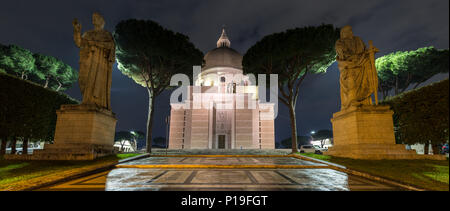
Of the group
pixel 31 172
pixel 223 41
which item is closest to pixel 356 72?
pixel 31 172

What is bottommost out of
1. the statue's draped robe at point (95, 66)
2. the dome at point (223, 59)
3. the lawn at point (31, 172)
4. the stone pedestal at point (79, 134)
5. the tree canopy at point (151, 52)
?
the lawn at point (31, 172)

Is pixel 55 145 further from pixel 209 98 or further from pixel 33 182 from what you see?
pixel 209 98

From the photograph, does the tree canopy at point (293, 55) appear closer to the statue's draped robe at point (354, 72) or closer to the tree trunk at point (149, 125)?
the statue's draped robe at point (354, 72)

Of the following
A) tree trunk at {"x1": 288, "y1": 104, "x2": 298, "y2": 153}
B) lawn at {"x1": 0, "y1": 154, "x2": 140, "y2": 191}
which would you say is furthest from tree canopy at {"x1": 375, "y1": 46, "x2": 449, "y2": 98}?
lawn at {"x1": 0, "y1": 154, "x2": 140, "y2": 191}

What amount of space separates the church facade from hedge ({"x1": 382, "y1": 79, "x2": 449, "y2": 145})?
73.3ft

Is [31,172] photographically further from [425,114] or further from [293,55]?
[293,55]

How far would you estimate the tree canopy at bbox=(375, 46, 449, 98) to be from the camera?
21453 mm

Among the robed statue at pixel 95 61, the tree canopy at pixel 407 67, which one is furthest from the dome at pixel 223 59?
the robed statue at pixel 95 61

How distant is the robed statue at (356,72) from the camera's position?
10492mm

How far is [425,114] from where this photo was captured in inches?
395

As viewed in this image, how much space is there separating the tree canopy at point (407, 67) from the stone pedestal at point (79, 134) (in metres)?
27.2

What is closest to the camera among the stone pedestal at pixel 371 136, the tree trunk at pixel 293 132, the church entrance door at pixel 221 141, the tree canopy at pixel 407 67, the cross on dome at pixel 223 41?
the stone pedestal at pixel 371 136

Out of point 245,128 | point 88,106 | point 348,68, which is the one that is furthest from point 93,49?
point 245,128

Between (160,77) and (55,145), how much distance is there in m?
10.2
